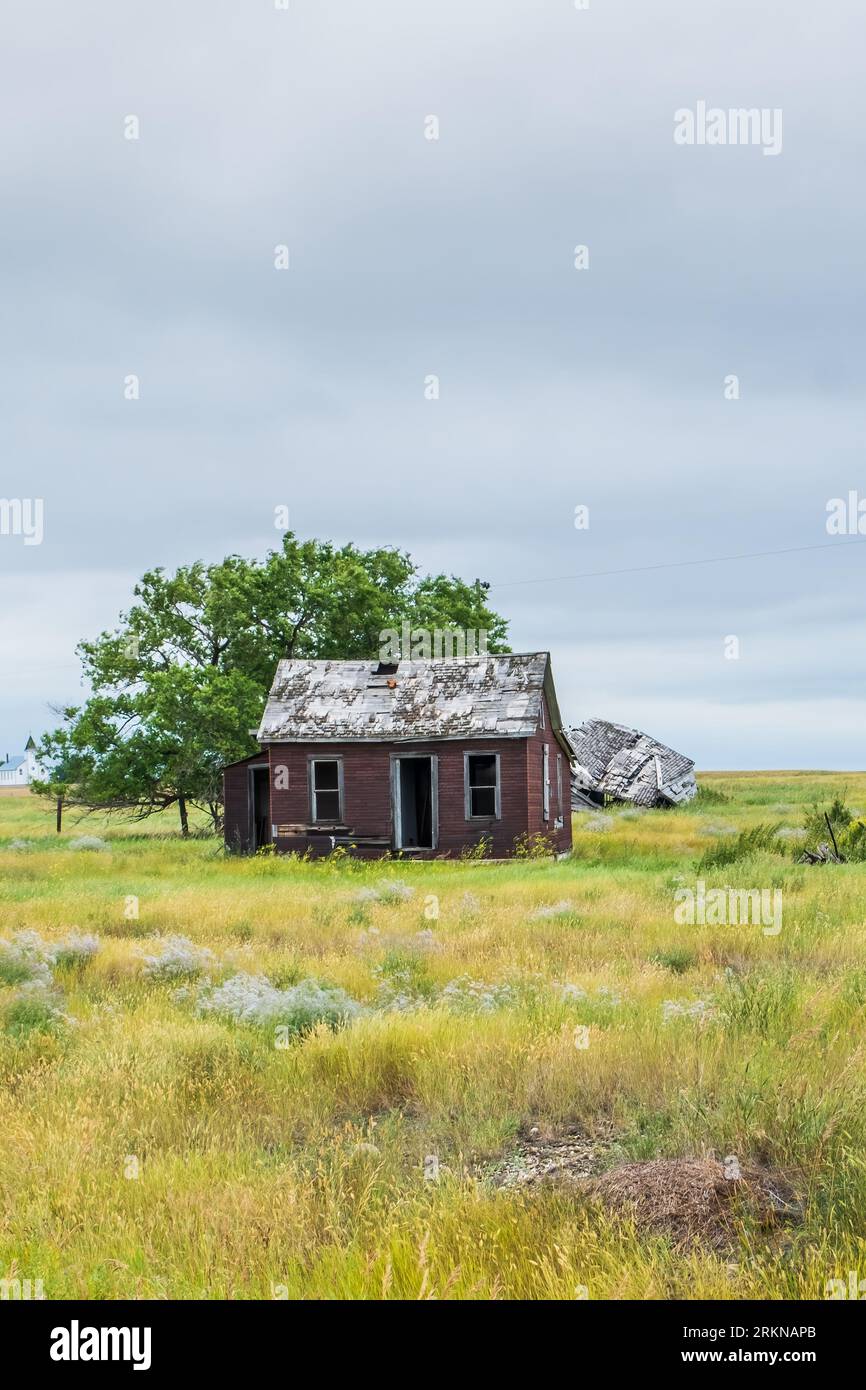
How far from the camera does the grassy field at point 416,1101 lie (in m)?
4.14

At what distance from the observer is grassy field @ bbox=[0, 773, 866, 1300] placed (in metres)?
4.14

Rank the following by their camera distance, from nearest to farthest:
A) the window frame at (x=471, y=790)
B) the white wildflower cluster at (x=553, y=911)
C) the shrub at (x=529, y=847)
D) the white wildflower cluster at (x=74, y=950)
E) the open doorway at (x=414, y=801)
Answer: the white wildflower cluster at (x=74, y=950), the white wildflower cluster at (x=553, y=911), the shrub at (x=529, y=847), the window frame at (x=471, y=790), the open doorway at (x=414, y=801)

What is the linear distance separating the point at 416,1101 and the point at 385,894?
1081cm

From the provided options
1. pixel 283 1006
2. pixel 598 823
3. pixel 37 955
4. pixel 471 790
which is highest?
pixel 471 790

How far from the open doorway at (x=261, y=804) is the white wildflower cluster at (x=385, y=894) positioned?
11881mm

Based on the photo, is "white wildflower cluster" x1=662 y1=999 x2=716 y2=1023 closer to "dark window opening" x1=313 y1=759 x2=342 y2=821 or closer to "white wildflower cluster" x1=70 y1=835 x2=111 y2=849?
"dark window opening" x1=313 y1=759 x2=342 y2=821

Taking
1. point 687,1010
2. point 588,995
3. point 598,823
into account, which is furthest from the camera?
point 598,823

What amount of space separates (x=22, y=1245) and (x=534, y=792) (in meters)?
23.2

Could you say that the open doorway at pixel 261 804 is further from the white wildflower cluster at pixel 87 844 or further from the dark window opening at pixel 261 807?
the white wildflower cluster at pixel 87 844

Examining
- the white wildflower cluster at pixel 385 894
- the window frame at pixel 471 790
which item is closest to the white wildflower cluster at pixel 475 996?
the white wildflower cluster at pixel 385 894

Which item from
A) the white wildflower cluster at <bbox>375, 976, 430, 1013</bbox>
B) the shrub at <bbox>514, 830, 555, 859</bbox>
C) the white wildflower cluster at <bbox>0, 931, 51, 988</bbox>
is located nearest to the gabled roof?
the shrub at <bbox>514, 830, 555, 859</bbox>

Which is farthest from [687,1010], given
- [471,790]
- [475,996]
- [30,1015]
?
[471,790]

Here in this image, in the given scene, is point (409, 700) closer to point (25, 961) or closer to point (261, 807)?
point (261, 807)

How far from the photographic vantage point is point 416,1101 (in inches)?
254
